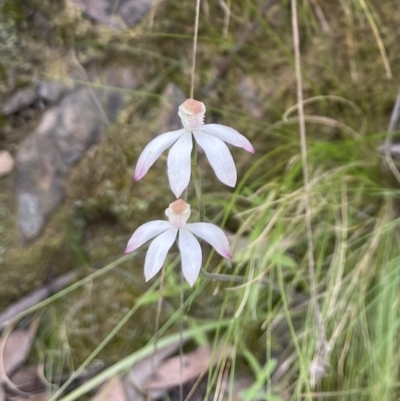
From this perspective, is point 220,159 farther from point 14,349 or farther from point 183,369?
point 14,349

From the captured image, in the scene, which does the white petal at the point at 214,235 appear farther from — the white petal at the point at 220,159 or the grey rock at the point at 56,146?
the grey rock at the point at 56,146

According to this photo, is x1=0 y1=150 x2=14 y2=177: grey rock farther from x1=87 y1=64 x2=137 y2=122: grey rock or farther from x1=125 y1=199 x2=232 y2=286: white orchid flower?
x1=125 y1=199 x2=232 y2=286: white orchid flower

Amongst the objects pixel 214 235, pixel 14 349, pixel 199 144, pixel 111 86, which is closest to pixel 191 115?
pixel 199 144

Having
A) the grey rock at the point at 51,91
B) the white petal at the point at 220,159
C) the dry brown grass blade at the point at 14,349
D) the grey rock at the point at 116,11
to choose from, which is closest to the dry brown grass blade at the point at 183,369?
the dry brown grass blade at the point at 14,349

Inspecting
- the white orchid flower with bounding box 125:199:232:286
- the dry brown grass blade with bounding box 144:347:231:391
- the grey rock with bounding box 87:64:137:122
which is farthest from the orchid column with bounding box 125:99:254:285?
the grey rock with bounding box 87:64:137:122

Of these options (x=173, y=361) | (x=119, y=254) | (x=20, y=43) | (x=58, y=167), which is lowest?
(x=173, y=361)

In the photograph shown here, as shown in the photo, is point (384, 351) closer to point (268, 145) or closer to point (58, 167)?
point (268, 145)

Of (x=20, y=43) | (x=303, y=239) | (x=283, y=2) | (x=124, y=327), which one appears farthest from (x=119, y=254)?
(x=283, y=2)
